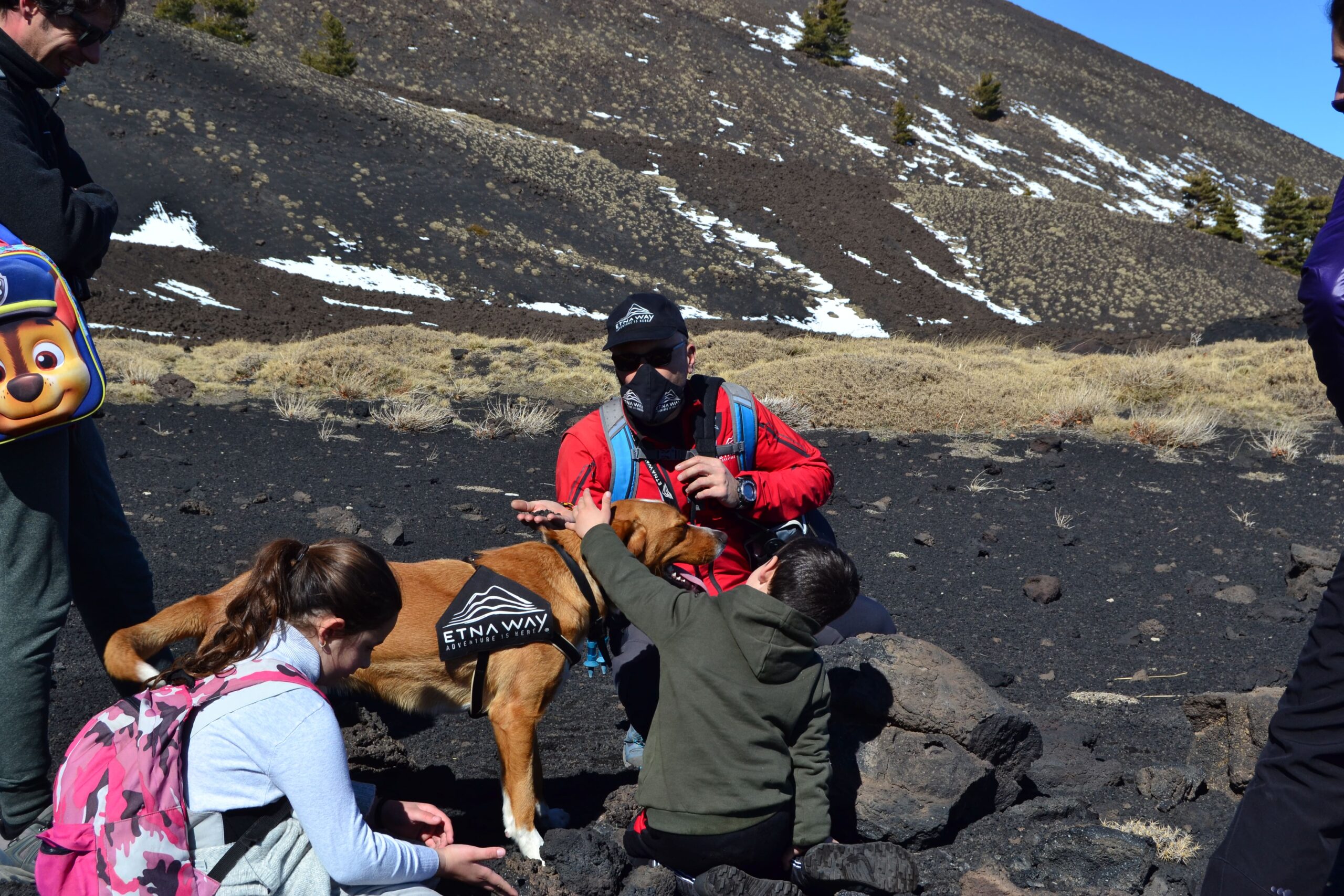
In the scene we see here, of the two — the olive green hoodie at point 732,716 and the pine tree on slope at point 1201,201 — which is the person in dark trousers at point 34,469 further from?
the pine tree on slope at point 1201,201

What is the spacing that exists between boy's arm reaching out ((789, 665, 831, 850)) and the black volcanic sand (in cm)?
45

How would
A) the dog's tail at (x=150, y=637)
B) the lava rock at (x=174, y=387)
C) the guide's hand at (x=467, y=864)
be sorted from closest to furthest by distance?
the guide's hand at (x=467, y=864) → the dog's tail at (x=150, y=637) → the lava rock at (x=174, y=387)

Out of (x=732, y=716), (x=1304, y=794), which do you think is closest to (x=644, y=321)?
(x=732, y=716)

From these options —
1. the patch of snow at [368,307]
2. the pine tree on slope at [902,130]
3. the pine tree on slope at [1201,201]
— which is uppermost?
the pine tree on slope at [1201,201]

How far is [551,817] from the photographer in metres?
3.50

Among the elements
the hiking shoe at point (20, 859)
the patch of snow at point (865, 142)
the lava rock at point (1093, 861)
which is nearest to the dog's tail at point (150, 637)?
the hiking shoe at point (20, 859)

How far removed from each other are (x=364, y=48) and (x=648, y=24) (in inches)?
878

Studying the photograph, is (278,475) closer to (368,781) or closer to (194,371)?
(368,781)

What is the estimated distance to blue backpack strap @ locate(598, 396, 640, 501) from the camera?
12.0 feet

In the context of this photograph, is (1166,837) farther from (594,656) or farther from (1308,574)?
(1308,574)

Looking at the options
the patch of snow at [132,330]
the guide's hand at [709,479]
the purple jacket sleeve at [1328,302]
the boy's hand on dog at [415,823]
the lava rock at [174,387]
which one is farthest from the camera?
the patch of snow at [132,330]

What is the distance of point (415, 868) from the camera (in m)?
2.32

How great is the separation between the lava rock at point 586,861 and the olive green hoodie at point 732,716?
209 mm

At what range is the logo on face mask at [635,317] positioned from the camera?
11.5 ft
